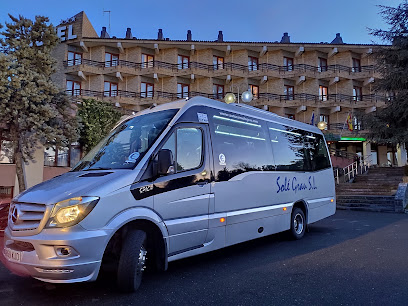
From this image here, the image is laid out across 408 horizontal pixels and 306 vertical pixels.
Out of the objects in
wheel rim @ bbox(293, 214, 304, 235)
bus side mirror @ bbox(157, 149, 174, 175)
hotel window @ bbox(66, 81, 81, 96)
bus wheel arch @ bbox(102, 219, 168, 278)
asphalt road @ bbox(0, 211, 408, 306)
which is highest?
hotel window @ bbox(66, 81, 81, 96)

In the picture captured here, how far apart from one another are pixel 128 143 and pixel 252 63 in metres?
31.7

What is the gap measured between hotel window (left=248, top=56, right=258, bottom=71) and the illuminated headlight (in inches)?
1268

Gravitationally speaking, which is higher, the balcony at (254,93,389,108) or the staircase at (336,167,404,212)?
the balcony at (254,93,389,108)

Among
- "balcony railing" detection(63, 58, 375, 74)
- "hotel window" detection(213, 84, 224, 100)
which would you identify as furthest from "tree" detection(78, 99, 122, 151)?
"hotel window" detection(213, 84, 224, 100)

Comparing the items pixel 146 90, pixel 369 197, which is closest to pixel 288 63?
pixel 146 90

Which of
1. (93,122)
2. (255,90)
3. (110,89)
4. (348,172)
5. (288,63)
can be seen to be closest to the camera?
(93,122)

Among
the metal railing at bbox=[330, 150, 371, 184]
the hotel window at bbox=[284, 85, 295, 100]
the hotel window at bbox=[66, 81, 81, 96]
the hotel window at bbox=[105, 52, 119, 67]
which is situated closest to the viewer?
the metal railing at bbox=[330, 150, 371, 184]

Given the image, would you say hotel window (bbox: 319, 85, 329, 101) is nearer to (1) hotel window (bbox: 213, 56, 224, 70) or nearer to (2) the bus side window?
(1) hotel window (bbox: 213, 56, 224, 70)

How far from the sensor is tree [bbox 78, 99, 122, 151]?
16.7 metres

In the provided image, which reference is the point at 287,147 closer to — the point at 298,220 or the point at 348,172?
the point at 298,220

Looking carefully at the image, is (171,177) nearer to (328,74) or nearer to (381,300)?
(381,300)

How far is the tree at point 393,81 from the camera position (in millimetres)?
17641

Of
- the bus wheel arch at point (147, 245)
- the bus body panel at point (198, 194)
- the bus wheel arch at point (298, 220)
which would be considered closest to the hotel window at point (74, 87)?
the bus body panel at point (198, 194)

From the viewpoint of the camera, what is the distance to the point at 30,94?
11336 mm
